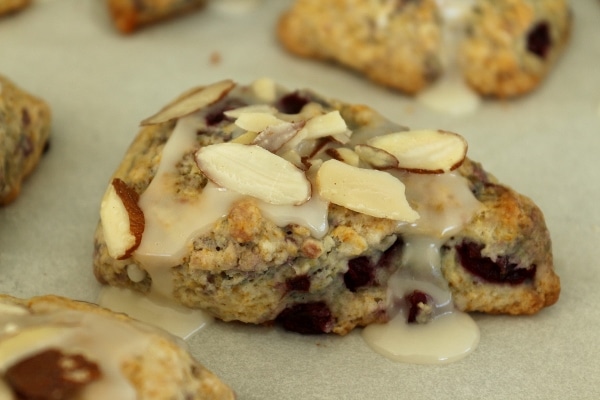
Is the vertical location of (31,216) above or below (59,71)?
below

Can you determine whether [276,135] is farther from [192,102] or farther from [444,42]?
[444,42]

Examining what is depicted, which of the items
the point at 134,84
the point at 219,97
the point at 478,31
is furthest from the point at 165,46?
the point at 478,31

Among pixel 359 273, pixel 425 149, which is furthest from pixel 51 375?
pixel 425 149

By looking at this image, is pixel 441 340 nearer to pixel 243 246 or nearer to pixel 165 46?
pixel 243 246

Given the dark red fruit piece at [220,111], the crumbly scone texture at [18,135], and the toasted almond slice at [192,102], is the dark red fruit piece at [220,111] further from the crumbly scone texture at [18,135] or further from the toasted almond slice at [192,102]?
the crumbly scone texture at [18,135]

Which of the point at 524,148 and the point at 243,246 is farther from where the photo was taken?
A: the point at 524,148

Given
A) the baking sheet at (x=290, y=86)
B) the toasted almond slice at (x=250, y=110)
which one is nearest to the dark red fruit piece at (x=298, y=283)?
the baking sheet at (x=290, y=86)
